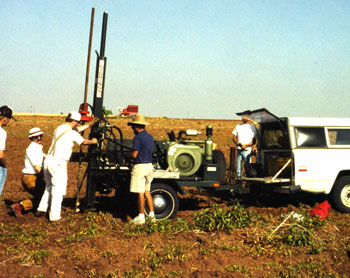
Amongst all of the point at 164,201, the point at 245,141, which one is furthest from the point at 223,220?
the point at 245,141

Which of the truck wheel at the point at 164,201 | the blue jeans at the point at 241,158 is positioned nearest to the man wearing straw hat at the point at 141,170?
the truck wheel at the point at 164,201

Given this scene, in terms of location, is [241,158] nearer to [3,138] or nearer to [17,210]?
[17,210]

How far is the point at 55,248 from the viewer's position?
646cm

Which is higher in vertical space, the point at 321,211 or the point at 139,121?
the point at 139,121

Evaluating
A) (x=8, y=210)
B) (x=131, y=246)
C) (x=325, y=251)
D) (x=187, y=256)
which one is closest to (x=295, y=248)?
(x=325, y=251)

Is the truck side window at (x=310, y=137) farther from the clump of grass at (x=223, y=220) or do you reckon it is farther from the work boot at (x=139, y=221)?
the work boot at (x=139, y=221)

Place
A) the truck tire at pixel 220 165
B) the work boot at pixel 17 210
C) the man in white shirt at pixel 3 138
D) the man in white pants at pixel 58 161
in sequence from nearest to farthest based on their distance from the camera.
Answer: the man in white shirt at pixel 3 138 → the man in white pants at pixel 58 161 → the work boot at pixel 17 210 → the truck tire at pixel 220 165

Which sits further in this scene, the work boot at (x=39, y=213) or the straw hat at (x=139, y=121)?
the work boot at (x=39, y=213)

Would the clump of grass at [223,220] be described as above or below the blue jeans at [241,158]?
below

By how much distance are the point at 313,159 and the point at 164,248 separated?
15.2ft

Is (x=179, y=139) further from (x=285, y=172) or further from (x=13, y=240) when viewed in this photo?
(x=13, y=240)

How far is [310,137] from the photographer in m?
9.70

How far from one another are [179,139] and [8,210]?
3.89 m

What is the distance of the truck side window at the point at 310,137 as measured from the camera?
380 inches
